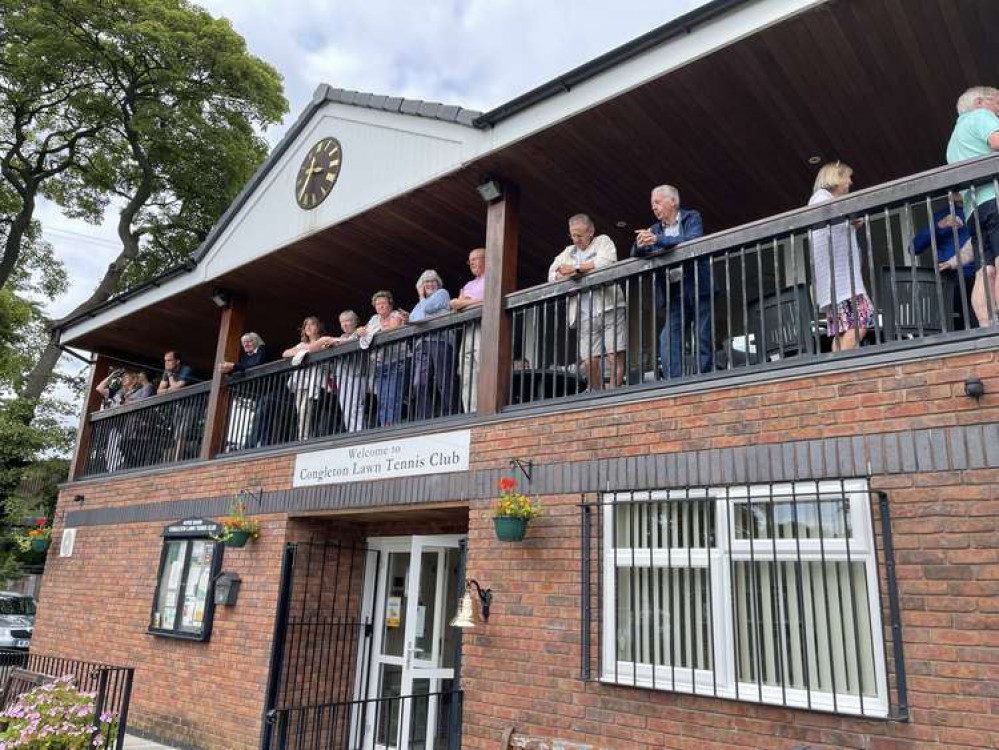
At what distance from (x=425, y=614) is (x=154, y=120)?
1759 cm

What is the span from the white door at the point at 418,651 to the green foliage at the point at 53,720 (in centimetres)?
237

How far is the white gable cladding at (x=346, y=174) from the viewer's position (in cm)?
712

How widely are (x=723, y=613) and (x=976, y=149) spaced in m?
3.06

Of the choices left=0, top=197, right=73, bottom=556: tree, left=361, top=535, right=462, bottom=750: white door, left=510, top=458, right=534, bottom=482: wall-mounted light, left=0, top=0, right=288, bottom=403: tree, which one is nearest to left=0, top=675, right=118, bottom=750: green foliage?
left=361, top=535, right=462, bottom=750: white door

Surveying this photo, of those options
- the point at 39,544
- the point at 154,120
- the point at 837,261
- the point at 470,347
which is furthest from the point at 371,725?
the point at 154,120

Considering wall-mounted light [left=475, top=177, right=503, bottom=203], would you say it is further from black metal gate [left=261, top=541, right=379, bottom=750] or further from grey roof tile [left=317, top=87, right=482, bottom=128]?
black metal gate [left=261, top=541, right=379, bottom=750]

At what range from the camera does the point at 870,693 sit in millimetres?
3896

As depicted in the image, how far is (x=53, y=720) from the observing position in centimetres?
577

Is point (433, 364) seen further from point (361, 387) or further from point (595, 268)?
point (595, 268)

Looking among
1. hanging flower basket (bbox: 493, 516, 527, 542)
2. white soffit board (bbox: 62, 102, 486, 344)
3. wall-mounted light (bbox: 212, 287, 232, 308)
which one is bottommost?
hanging flower basket (bbox: 493, 516, 527, 542)

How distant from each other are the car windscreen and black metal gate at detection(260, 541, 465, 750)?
1480 centimetres

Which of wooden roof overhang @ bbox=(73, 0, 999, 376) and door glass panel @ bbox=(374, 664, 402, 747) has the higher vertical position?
wooden roof overhang @ bbox=(73, 0, 999, 376)

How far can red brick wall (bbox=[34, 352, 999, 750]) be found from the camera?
3674mm

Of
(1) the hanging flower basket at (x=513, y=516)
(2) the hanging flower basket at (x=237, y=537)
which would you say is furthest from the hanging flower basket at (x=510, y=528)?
(2) the hanging flower basket at (x=237, y=537)
